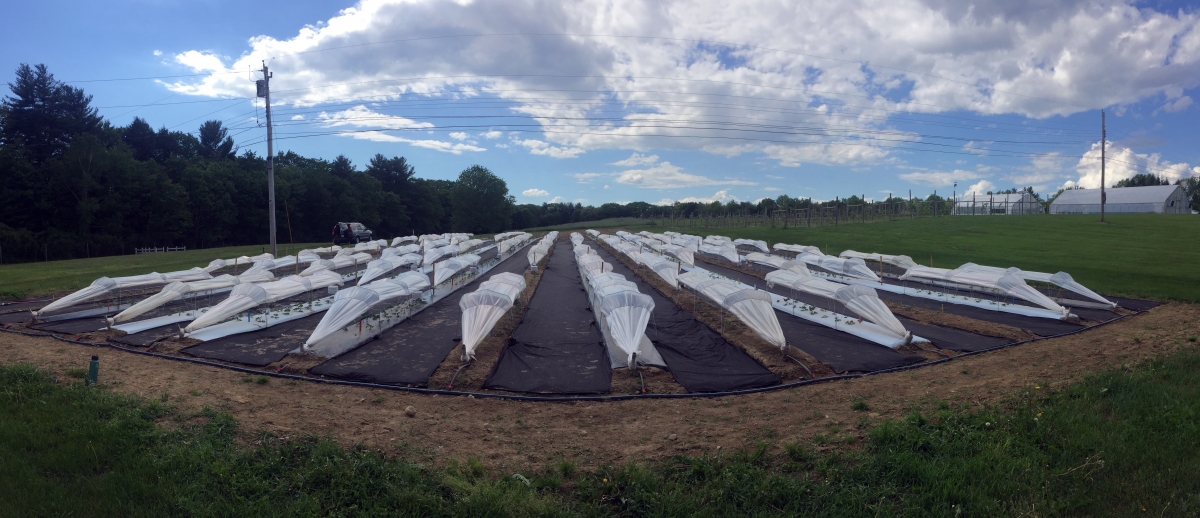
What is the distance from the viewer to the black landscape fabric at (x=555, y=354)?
1075cm

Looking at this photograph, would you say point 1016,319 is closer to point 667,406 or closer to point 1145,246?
point 667,406

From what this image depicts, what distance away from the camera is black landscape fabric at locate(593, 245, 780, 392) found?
35.5ft

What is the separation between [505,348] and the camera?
A: 1313cm

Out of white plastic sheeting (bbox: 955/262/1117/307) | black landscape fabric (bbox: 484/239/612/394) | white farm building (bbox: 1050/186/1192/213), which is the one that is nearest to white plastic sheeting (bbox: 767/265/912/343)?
Answer: black landscape fabric (bbox: 484/239/612/394)

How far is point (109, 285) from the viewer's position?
1725 cm

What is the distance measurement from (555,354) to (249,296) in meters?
9.29

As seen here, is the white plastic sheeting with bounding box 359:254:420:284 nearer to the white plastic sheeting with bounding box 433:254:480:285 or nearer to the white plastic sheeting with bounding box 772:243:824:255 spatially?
the white plastic sheeting with bounding box 433:254:480:285

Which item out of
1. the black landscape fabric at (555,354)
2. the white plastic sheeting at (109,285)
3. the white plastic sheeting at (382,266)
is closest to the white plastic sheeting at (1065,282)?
the black landscape fabric at (555,354)

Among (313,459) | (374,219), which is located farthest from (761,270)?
(374,219)

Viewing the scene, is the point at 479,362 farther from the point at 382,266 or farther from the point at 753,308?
the point at 382,266

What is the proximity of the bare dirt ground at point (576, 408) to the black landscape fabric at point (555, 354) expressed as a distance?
2.43ft

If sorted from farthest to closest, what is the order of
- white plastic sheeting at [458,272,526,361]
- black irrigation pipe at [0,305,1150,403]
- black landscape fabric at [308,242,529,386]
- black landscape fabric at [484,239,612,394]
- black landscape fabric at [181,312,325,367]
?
white plastic sheeting at [458,272,526,361] → black landscape fabric at [181,312,325,367] → black landscape fabric at [308,242,529,386] → black landscape fabric at [484,239,612,394] → black irrigation pipe at [0,305,1150,403]

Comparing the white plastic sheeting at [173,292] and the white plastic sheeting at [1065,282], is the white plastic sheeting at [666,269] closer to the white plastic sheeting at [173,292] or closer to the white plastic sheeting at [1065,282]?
the white plastic sheeting at [1065,282]

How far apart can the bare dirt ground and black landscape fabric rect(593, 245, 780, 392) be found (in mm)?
639
